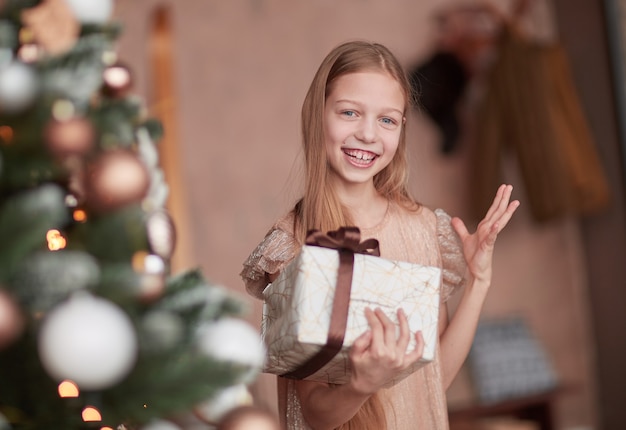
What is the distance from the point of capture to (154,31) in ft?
9.28

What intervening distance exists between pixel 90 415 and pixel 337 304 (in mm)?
277

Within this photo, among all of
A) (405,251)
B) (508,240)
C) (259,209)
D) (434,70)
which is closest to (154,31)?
(259,209)

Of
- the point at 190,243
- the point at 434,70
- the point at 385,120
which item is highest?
the point at 434,70

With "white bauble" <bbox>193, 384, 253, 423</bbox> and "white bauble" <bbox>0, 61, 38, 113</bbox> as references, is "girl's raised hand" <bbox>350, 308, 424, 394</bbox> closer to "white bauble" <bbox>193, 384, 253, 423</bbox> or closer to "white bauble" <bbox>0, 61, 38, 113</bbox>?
"white bauble" <bbox>193, 384, 253, 423</bbox>

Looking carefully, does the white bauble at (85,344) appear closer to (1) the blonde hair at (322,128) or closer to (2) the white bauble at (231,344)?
(2) the white bauble at (231,344)

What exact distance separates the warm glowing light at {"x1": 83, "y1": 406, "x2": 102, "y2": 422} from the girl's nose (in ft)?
1.62

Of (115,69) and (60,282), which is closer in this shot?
(60,282)

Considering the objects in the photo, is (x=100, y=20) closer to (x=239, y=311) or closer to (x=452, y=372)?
(x=239, y=311)

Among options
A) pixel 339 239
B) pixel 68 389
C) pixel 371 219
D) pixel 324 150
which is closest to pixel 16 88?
pixel 68 389

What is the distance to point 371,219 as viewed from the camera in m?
1.07

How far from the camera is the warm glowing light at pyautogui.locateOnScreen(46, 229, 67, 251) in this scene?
2.34 ft

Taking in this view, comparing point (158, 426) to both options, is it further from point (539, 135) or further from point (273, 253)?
point (539, 135)

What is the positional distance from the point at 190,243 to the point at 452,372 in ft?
6.18

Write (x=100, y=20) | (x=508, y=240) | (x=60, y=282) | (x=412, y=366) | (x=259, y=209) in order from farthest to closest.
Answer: (x=508, y=240)
(x=259, y=209)
(x=412, y=366)
(x=100, y=20)
(x=60, y=282)
